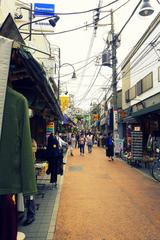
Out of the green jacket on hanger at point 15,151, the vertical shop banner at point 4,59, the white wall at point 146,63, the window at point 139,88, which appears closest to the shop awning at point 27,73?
the vertical shop banner at point 4,59

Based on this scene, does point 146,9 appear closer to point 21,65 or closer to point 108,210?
point 108,210

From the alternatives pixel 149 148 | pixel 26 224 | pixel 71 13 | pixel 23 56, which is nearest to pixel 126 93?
pixel 149 148

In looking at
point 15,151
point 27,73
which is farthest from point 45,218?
point 15,151

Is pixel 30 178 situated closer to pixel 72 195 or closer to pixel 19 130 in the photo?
pixel 19 130

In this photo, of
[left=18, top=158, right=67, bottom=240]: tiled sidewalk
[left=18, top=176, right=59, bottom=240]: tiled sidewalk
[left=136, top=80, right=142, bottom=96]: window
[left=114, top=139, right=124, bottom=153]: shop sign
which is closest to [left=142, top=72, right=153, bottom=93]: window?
[left=136, top=80, right=142, bottom=96]: window

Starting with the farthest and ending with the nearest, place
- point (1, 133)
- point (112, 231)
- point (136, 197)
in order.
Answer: point (136, 197)
point (112, 231)
point (1, 133)

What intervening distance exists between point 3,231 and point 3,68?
141 cm

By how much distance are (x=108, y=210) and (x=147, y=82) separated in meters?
13.1

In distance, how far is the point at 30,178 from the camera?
8.23 ft

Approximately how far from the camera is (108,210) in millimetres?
6969

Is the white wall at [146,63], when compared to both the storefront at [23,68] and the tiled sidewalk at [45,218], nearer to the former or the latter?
the tiled sidewalk at [45,218]

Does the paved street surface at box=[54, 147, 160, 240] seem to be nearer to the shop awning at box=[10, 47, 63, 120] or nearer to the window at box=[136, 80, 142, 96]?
the shop awning at box=[10, 47, 63, 120]

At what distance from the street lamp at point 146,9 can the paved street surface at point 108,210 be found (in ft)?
18.5

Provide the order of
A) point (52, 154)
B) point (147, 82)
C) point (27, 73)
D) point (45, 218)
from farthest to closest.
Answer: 1. point (147, 82)
2. point (52, 154)
3. point (45, 218)
4. point (27, 73)
